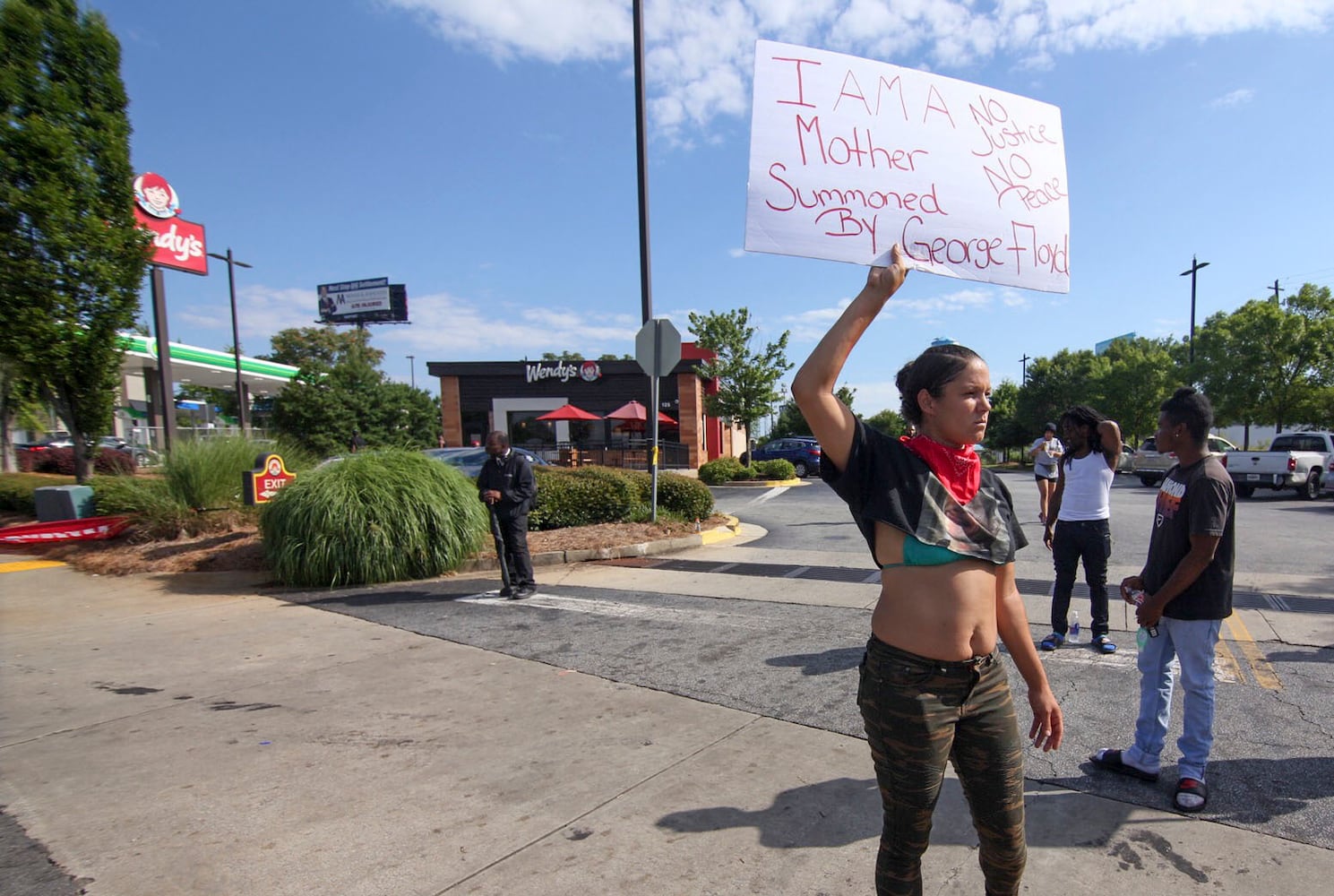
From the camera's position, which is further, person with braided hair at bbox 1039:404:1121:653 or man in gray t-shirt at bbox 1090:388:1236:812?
person with braided hair at bbox 1039:404:1121:653

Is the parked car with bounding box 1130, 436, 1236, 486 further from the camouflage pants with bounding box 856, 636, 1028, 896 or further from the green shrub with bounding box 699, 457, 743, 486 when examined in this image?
the camouflage pants with bounding box 856, 636, 1028, 896

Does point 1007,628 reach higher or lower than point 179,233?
lower

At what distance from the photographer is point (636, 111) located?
11086 mm

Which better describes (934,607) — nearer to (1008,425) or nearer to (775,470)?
(775,470)

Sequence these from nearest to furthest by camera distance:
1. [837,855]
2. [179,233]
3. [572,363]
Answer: [837,855] < [179,233] < [572,363]

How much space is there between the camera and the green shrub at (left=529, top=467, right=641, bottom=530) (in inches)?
421

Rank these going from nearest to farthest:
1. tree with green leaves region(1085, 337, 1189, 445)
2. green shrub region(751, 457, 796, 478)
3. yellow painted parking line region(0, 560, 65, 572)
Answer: yellow painted parking line region(0, 560, 65, 572) → green shrub region(751, 457, 796, 478) → tree with green leaves region(1085, 337, 1189, 445)

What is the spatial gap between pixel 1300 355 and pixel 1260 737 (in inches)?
1162

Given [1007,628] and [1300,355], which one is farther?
[1300,355]

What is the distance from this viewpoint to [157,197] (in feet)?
61.8

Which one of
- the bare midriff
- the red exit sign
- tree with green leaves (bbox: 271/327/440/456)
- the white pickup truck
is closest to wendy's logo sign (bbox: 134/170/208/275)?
tree with green leaves (bbox: 271/327/440/456)

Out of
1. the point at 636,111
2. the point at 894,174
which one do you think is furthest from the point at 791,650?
the point at 636,111

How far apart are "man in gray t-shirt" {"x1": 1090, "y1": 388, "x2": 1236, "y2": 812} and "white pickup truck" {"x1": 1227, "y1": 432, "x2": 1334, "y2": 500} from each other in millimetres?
16913

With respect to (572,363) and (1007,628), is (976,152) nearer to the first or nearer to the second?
(1007,628)
